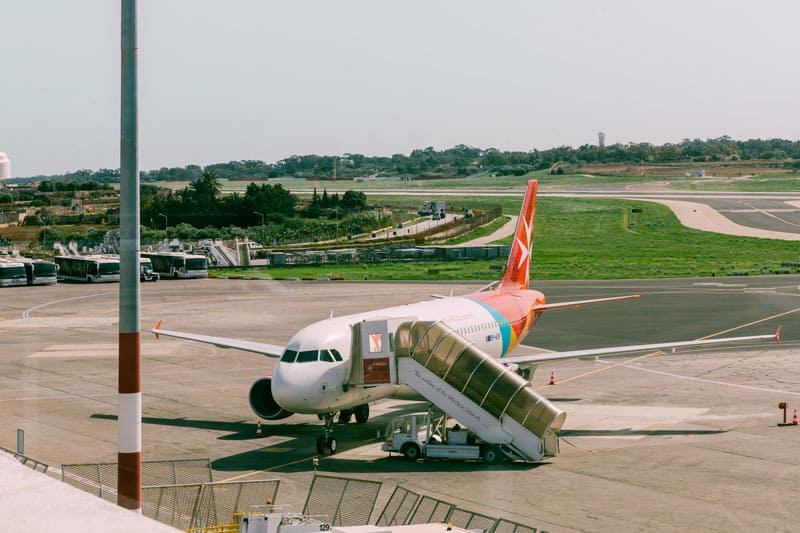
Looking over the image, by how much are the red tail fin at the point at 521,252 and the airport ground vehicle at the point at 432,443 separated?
59.6ft

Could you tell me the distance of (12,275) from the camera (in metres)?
106

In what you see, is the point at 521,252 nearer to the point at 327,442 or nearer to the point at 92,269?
the point at 327,442

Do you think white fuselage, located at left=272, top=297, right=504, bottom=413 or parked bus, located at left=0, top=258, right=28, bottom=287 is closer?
white fuselage, located at left=272, top=297, right=504, bottom=413

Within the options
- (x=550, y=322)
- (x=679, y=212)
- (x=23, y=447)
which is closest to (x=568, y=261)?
(x=550, y=322)

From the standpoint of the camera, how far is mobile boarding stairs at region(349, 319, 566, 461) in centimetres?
3562

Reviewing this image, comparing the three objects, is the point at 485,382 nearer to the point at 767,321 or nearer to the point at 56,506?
the point at 56,506

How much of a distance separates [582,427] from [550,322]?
33777 mm

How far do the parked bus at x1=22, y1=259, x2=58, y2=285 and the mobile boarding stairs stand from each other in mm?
79322

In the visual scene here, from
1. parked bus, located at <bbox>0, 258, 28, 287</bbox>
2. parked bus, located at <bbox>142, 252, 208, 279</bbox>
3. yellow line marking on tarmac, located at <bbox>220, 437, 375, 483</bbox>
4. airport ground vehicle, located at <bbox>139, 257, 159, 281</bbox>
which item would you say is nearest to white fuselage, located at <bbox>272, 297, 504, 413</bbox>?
yellow line marking on tarmac, located at <bbox>220, 437, 375, 483</bbox>

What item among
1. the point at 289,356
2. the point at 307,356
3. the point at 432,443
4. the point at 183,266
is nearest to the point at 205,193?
the point at 183,266

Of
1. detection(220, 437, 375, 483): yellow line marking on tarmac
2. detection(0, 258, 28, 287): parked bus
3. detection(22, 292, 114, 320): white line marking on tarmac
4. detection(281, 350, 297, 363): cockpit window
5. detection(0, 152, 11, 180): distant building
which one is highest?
detection(0, 152, 11, 180): distant building

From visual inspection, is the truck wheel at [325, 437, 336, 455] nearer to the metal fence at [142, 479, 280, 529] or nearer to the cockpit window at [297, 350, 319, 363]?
the cockpit window at [297, 350, 319, 363]

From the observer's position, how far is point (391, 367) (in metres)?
37.3

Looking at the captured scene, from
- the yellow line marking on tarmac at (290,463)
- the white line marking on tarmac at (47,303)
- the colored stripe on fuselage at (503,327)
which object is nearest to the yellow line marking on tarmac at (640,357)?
the colored stripe on fuselage at (503,327)
